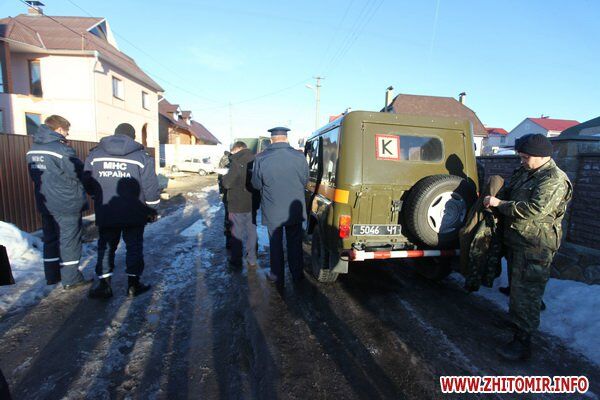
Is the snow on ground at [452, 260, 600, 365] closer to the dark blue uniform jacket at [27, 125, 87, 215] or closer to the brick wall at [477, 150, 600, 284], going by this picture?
the brick wall at [477, 150, 600, 284]

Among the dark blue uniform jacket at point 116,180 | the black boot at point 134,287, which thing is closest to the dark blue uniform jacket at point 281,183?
the dark blue uniform jacket at point 116,180

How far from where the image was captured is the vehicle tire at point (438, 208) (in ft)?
10.9

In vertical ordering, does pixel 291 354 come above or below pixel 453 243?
below

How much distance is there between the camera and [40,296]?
11.7 feet

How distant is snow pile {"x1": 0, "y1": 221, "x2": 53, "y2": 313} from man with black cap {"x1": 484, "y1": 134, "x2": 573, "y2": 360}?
16.1 feet

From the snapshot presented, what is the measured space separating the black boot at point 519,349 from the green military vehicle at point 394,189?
105 cm

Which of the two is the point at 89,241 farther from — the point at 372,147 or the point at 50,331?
the point at 372,147

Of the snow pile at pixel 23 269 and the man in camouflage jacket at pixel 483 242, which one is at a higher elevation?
the man in camouflage jacket at pixel 483 242

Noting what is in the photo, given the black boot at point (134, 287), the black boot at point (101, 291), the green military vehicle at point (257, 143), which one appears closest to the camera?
the black boot at point (101, 291)

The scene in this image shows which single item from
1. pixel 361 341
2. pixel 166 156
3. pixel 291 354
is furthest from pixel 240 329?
pixel 166 156

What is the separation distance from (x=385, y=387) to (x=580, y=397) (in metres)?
1.41

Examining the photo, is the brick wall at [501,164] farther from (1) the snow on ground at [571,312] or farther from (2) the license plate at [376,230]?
(2) the license plate at [376,230]

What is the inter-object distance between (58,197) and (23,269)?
148 cm

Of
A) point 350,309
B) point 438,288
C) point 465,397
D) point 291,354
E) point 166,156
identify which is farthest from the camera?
point 166,156
